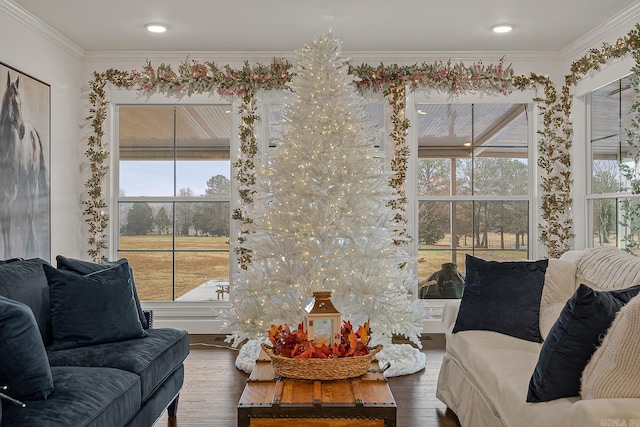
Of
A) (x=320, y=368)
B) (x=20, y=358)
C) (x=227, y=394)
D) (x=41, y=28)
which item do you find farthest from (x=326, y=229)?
(x=41, y=28)

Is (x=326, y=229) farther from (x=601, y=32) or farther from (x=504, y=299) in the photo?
(x=601, y=32)

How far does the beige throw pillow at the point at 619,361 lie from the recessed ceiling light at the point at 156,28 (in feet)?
13.9

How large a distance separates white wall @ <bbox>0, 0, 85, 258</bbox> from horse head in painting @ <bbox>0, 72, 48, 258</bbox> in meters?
0.30

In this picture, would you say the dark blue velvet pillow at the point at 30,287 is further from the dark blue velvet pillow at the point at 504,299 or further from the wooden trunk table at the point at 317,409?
the dark blue velvet pillow at the point at 504,299

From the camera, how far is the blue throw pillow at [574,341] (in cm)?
213

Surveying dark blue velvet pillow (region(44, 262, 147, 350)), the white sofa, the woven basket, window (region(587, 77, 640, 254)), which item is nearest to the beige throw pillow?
the white sofa

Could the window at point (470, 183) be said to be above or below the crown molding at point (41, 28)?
below

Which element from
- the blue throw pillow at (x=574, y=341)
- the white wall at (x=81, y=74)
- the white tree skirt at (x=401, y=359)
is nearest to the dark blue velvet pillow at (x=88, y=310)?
the white tree skirt at (x=401, y=359)

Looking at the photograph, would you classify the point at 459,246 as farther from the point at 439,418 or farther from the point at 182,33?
the point at 182,33

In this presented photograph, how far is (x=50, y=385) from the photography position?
2.29 meters

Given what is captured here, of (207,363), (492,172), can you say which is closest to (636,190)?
(492,172)

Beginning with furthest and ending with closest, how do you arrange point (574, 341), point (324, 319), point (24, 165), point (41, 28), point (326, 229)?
point (41, 28) → point (24, 165) → point (326, 229) → point (324, 319) → point (574, 341)

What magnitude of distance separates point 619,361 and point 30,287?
2735 mm

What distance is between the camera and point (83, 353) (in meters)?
2.96
